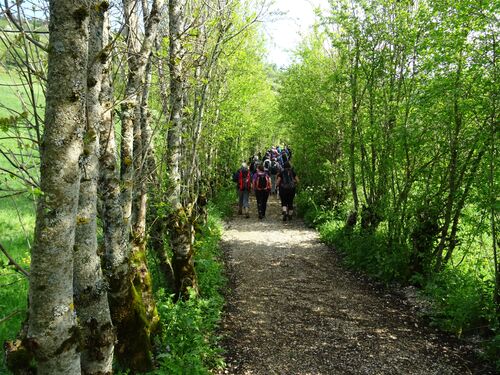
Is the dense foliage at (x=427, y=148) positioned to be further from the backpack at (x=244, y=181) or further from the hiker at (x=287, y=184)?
the backpack at (x=244, y=181)

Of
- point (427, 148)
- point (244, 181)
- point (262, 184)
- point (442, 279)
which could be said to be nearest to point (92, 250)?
point (442, 279)

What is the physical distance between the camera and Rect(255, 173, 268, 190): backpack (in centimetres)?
1324

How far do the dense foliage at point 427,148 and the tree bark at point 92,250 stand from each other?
4836mm

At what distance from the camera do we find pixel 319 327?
576 centimetres

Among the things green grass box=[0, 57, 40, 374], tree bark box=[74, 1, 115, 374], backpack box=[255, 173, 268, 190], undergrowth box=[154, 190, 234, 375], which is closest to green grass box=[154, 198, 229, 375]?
undergrowth box=[154, 190, 234, 375]

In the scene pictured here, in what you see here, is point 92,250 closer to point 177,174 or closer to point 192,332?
point 192,332

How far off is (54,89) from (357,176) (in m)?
9.29

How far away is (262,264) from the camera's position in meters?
8.78

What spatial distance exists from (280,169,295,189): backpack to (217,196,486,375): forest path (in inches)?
168

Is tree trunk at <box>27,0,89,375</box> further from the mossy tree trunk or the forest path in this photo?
the forest path

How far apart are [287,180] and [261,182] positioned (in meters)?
0.93

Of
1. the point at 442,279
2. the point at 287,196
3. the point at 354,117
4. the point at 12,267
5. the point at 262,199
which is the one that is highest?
the point at 354,117

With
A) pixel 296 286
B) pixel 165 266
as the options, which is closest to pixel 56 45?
pixel 165 266

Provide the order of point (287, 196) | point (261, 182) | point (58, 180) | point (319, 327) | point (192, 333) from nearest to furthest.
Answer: point (58, 180) → point (192, 333) → point (319, 327) → point (261, 182) → point (287, 196)
